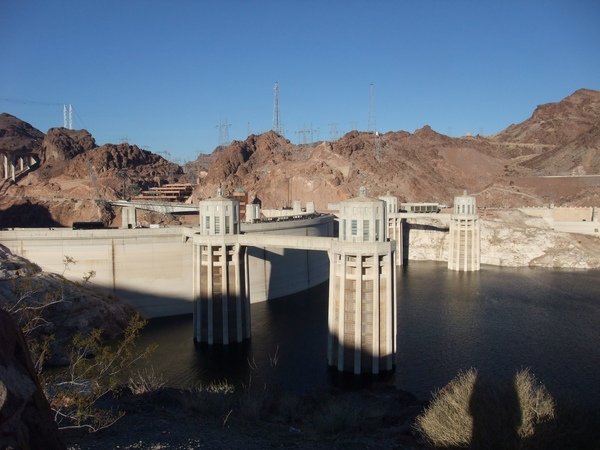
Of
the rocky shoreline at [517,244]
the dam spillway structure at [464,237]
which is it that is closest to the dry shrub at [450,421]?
the dam spillway structure at [464,237]

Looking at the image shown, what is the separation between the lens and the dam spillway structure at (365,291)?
95.3 ft

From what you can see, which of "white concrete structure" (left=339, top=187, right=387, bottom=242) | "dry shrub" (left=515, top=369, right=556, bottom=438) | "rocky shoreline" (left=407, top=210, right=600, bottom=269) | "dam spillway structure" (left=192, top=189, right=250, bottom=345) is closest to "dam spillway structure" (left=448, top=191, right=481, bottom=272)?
"rocky shoreline" (left=407, top=210, right=600, bottom=269)

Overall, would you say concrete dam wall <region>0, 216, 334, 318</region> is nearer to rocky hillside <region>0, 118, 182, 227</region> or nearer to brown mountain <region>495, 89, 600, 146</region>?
rocky hillside <region>0, 118, 182, 227</region>

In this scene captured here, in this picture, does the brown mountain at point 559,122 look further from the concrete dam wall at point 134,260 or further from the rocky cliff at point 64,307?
the rocky cliff at point 64,307

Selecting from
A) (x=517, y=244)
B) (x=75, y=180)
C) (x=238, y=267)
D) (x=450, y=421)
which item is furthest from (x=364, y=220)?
(x=75, y=180)

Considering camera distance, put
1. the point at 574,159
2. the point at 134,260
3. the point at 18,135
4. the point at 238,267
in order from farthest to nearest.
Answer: the point at 18,135
the point at 574,159
the point at 134,260
the point at 238,267

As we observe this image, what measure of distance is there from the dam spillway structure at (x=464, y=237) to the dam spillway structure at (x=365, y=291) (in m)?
43.8

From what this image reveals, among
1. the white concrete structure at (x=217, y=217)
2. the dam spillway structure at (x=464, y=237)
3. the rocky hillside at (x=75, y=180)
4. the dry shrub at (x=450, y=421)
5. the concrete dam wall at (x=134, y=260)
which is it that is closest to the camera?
the dry shrub at (x=450, y=421)

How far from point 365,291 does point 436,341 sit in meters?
9.91

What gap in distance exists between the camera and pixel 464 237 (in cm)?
7100

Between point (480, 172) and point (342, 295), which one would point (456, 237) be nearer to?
point (342, 295)

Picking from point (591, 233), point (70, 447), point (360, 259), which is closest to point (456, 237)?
point (591, 233)

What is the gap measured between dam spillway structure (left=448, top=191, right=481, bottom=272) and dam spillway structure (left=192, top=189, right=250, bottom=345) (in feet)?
140

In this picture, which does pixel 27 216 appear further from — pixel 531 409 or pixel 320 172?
pixel 531 409
